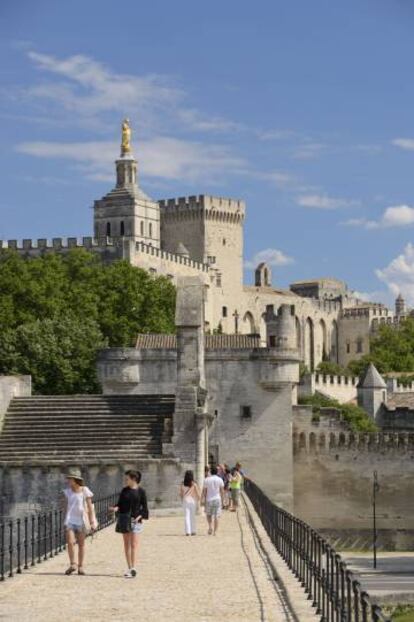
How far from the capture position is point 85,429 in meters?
42.2

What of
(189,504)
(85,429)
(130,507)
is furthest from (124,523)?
(85,429)

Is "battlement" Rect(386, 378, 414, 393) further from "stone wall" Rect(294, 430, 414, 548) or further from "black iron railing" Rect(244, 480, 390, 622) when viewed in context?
"black iron railing" Rect(244, 480, 390, 622)

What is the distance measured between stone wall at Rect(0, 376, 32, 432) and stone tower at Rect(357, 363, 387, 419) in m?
59.1

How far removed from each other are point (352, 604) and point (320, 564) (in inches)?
185

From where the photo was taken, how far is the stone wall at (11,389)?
1714 inches

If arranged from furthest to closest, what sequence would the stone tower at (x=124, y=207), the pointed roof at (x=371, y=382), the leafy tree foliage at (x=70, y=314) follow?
the stone tower at (x=124, y=207)
the pointed roof at (x=371, y=382)
the leafy tree foliage at (x=70, y=314)

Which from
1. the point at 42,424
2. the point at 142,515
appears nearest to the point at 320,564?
the point at 142,515

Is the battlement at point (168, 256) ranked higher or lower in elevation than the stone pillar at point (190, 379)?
higher

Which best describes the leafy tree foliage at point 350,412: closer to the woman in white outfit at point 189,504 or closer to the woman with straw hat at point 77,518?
the woman in white outfit at point 189,504

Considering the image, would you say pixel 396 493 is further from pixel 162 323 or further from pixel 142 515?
pixel 142 515

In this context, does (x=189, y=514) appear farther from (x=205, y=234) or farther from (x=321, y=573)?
(x=205, y=234)

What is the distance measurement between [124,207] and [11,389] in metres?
95.0

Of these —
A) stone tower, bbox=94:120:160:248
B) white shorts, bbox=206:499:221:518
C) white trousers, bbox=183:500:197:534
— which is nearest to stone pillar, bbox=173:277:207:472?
white trousers, bbox=183:500:197:534

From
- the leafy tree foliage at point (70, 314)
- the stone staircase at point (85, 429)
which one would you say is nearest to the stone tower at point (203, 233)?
the leafy tree foliage at point (70, 314)
